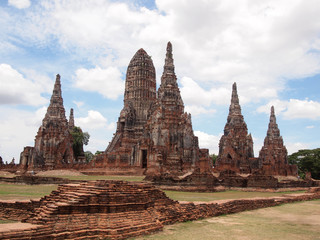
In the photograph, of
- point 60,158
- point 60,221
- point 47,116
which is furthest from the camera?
point 47,116

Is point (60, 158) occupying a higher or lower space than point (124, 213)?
higher

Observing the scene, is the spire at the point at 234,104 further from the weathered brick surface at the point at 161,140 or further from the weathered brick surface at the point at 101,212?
the weathered brick surface at the point at 101,212

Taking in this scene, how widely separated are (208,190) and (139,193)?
1399cm

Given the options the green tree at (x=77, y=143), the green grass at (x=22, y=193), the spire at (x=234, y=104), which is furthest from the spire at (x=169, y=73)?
the green grass at (x=22, y=193)

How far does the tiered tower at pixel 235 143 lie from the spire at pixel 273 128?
8986 mm

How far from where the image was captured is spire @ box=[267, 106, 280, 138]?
6291 centimetres

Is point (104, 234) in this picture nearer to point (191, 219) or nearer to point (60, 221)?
point (60, 221)

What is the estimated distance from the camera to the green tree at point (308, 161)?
52938 mm

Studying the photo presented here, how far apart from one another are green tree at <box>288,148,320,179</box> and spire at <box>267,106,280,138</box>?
5909 mm

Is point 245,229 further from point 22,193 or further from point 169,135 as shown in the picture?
point 169,135

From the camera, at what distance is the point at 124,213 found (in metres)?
7.41

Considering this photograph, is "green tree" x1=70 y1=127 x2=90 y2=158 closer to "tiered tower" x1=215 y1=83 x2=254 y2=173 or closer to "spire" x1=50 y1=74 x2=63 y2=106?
"spire" x1=50 y1=74 x2=63 y2=106

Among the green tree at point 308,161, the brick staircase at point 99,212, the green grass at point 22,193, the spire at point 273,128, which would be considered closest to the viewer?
the brick staircase at point 99,212

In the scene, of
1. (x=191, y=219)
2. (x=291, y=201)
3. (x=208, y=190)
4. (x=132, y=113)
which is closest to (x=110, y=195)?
(x=191, y=219)
